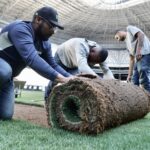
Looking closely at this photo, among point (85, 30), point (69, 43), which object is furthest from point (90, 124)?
point (85, 30)

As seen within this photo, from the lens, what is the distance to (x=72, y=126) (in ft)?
9.48

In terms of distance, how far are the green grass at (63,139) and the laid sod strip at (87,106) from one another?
0.11 meters

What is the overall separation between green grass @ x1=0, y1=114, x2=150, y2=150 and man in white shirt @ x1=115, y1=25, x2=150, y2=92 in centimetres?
280

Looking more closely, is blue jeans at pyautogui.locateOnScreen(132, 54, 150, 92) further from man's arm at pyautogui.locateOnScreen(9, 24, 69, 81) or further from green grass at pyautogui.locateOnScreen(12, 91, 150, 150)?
man's arm at pyautogui.locateOnScreen(9, 24, 69, 81)

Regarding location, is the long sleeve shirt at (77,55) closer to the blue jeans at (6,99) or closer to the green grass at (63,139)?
the blue jeans at (6,99)

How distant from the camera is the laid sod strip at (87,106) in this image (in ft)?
9.22

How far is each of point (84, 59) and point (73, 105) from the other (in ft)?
3.36

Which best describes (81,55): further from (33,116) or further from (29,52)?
(29,52)

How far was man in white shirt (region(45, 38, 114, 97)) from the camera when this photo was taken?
4.04m

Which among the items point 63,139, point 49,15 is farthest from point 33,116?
point 63,139

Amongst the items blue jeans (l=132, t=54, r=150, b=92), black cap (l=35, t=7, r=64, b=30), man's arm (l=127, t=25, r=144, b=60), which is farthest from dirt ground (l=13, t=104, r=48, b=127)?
man's arm (l=127, t=25, r=144, b=60)

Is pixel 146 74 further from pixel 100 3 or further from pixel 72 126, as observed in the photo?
pixel 100 3

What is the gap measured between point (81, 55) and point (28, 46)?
1298 mm

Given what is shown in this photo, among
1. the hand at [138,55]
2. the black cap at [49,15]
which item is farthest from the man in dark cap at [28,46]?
the hand at [138,55]
